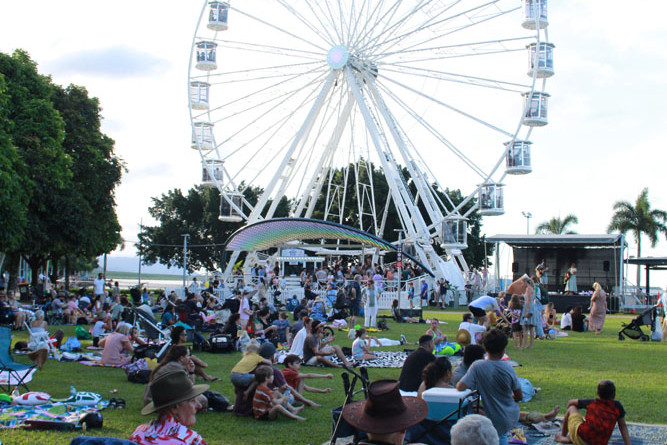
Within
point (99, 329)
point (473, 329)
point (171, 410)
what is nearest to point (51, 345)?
point (99, 329)

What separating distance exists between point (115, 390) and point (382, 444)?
7457 millimetres

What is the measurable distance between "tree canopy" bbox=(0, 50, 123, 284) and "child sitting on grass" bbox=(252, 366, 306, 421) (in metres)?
19.8

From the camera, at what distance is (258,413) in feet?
30.1

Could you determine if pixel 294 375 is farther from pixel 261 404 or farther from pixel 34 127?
pixel 34 127

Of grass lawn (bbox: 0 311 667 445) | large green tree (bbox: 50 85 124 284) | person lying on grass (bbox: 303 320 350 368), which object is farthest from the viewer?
large green tree (bbox: 50 85 124 284)

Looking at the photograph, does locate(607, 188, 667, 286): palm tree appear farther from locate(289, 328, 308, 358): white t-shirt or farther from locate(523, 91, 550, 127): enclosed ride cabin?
locate(289, 328, 308, 358): white t-shirt

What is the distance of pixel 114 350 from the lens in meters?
14.1

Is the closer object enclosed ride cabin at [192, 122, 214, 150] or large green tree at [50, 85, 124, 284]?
enclosed ride cabin at [192, 122, 214, 150]

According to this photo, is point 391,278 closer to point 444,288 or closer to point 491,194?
point 444,288

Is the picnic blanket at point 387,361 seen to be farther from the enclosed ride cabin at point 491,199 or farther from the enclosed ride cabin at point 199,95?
the enclosed ride cabin at point 199,95

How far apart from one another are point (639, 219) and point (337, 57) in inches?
1407

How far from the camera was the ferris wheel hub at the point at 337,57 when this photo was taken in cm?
3422

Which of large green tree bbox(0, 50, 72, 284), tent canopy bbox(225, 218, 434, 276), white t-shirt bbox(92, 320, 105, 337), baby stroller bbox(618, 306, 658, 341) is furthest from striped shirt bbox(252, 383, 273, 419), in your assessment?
large green tree bbox(0, 50, 72, 284)

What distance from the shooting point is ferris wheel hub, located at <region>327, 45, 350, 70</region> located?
3422 centimetres
